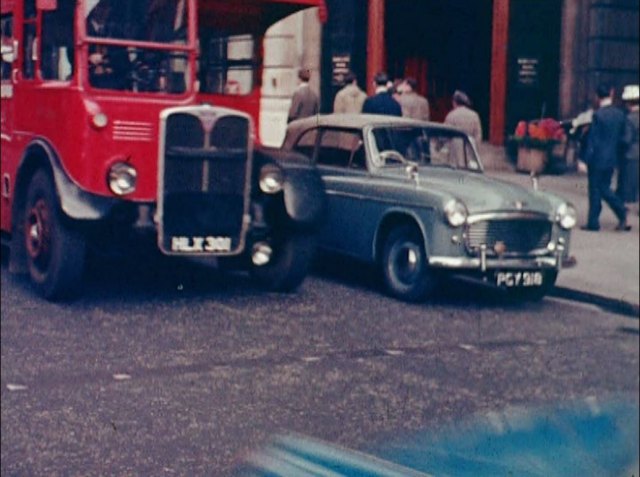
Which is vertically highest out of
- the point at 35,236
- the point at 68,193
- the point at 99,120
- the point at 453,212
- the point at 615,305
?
the point at 99,120

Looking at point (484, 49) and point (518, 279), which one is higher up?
point (484, 49)

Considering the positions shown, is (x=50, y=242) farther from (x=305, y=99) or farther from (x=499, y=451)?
(x=499, y=451)

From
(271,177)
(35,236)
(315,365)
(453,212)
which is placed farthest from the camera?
(35,236)

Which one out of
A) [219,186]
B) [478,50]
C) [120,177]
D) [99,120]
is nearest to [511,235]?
[478,50]

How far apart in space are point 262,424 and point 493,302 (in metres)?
0.56

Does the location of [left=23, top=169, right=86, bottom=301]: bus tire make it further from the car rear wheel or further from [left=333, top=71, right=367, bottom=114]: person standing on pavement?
[left=333, top=71, right=367, bottom=114]: person standing on pavement

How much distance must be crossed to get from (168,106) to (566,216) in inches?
27.3

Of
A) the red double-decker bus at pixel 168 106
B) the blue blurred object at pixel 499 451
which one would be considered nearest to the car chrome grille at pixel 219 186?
the red double-decker bus at pixel 168 106

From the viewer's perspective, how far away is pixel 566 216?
2.03m

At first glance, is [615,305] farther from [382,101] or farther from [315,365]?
[382,101]

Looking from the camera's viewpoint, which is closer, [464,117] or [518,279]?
[464,117]

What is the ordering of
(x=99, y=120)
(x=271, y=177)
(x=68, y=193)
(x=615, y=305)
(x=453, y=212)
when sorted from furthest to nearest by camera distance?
(x=615, y=305) → (x=68, y=193) → (x=99, y=120) → (x=453, y=212) → (x=271, y=177)

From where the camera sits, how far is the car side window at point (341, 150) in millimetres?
1812

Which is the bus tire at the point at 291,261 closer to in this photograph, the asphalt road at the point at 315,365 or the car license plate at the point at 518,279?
the asphalt road at the point at 315,365
